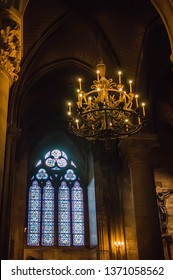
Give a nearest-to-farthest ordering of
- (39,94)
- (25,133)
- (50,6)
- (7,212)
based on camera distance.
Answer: (7,212), (50,6), (39,94), (25,133)

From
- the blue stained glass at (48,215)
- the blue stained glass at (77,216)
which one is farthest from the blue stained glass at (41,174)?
the blue stained glass at (77,216)

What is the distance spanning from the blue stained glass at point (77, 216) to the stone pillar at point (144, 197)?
7412 mm

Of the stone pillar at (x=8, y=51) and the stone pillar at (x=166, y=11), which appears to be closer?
the stone pillar at (x=8, y=51)

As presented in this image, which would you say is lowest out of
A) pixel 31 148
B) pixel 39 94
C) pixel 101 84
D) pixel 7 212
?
pixel 7 212

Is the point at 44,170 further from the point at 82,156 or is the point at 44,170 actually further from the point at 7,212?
the point at 7,212

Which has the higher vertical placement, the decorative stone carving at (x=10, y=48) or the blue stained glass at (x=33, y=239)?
the decorative stone carving at (x=10, y=48)

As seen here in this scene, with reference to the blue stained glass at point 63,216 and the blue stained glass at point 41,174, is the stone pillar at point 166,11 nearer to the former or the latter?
the blue stained glass at point 63,216

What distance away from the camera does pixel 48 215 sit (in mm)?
17312

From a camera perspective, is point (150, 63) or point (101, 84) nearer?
point (101, 84)

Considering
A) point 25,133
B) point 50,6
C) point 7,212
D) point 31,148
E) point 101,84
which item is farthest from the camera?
point 31,148

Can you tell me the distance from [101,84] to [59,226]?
10.7 meters

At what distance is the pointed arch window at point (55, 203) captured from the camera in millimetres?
16906

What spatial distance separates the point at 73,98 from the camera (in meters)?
16.2

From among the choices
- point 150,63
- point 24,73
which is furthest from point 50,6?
point 150,63
